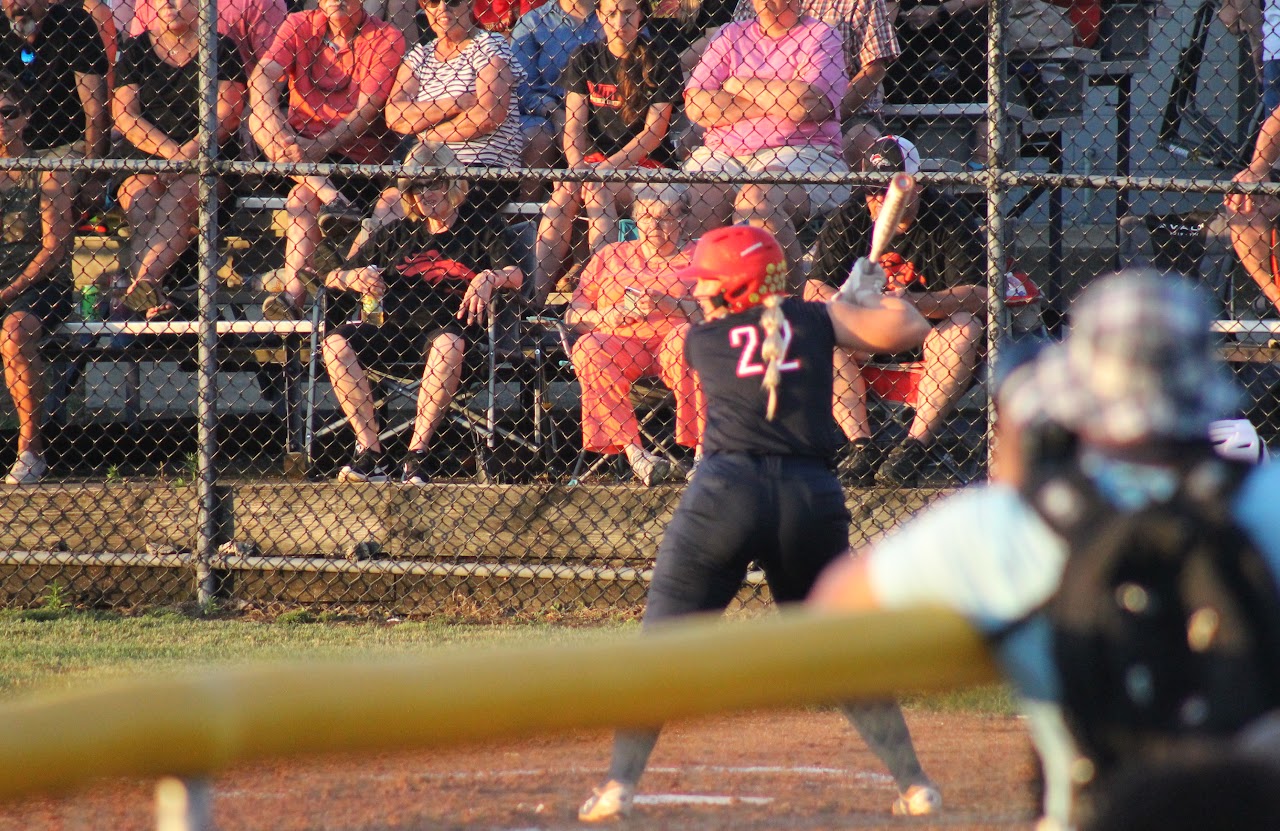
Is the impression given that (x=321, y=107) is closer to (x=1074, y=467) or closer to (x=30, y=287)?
(x=30, y=287)

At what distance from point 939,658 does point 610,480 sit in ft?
18.2

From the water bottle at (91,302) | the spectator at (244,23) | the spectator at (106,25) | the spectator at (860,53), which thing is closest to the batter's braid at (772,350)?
the spectator at (860,53)

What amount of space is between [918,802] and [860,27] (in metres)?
5.50

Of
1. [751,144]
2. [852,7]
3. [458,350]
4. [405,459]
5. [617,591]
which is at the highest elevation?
[852,7]

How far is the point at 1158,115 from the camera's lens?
8.15 m

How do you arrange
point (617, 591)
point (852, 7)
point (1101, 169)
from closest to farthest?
point (617, 591)
point (852, 7)
point (1101, 169)

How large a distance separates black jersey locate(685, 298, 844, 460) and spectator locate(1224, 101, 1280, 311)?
3315 millimetres

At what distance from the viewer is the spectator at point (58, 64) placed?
735 centimetres

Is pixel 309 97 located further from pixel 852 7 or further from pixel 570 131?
pixel 852 7

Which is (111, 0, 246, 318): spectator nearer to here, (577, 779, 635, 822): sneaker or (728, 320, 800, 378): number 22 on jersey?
(728, 320, 800, 378): number 22 on jersey

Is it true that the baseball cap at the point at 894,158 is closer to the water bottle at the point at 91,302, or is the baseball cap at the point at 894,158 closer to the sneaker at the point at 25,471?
the water bottle at the point at 91,302

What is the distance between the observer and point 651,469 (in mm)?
6906

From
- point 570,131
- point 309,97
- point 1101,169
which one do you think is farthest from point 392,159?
point 1101,169

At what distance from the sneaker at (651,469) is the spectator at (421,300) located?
999 mm
